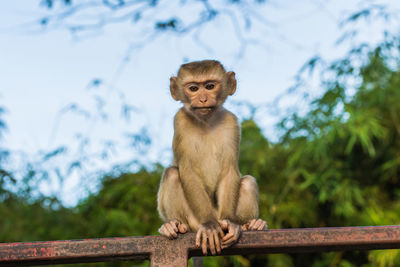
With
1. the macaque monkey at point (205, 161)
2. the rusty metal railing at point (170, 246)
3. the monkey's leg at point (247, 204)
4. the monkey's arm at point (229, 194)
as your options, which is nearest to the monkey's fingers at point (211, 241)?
the rusty metal railing at point (170, 246)

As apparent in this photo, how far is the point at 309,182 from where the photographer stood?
5.68 metres

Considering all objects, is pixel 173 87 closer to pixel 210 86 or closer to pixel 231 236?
pixel 210 86

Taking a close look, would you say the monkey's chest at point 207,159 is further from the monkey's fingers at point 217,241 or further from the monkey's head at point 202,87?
the monkey's fingers at point 217,241

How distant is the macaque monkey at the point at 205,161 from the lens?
12.3ft

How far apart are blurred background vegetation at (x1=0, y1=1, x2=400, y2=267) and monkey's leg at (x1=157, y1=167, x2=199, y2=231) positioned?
1799 mm

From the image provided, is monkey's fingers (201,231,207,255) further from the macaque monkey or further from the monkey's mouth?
the monkey's mouth

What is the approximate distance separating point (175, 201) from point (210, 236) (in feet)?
3.58

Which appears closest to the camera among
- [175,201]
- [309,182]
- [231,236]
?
[231,236]

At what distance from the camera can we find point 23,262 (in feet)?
7.02

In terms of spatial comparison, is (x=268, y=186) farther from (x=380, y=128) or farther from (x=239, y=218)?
(x=239, y=218)

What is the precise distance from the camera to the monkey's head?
12.8 feet

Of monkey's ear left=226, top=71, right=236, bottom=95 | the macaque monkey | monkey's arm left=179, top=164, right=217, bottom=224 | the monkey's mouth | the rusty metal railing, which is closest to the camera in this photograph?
the rusty metal railing

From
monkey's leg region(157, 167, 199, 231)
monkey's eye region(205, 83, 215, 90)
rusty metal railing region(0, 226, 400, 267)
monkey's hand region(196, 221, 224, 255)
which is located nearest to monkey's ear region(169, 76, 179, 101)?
monkey's eye region(205, 83, 215, 90)

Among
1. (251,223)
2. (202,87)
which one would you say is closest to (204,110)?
(202,87)
